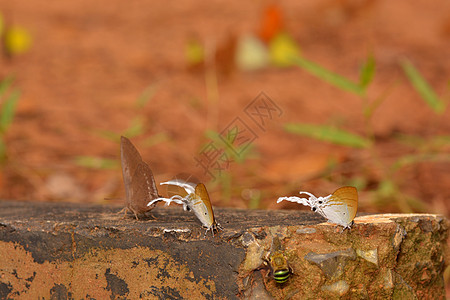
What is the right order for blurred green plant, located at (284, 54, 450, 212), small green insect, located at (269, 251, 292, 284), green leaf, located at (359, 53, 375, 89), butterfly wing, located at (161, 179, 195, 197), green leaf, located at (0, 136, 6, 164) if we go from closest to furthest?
small green insect, located at (269, 251, 292, 284)
butterfly wing, located at (161, 179, 195, 197)
green leaf, located at (359, 53, 375, 89)
blurred green plant, located at (284, 54, 450, 212)
green leaf, located at (0, 136, 6, 164)

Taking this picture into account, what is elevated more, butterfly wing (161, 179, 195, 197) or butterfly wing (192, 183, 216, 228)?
butterfly wing (161, 179, 195, 197)

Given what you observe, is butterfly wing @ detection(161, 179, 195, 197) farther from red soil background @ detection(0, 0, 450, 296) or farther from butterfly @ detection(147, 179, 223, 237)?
red soil background @ detection(0, 0, 450, 296)

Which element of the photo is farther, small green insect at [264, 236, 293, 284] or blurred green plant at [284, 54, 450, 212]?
blurred green plant at [284, 54, 450, 212]

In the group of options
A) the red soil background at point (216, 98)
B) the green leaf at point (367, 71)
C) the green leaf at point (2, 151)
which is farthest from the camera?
the red soil background at point (216, 98)

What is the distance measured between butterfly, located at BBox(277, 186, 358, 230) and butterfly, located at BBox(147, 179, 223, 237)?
212 millimetres

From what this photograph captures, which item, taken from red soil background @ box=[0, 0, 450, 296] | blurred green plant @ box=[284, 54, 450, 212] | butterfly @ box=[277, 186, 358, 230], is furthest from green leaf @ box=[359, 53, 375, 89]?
butterfly @ box=[277, 186, 358, 230]

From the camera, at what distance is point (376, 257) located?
154 cm

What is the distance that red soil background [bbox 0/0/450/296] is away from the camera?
10.5ft

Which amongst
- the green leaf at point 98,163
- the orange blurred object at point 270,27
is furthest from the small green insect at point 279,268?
the orange blurred object at point 270,27

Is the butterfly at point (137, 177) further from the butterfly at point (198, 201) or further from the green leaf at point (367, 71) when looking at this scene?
the green leaf at point (367, 71)

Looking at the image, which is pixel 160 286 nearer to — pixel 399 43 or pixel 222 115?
pixel 222 115

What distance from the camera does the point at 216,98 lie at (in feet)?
15.5

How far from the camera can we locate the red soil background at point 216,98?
10.5 ft

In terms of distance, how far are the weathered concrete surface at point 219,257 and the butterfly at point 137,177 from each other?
9 cm
